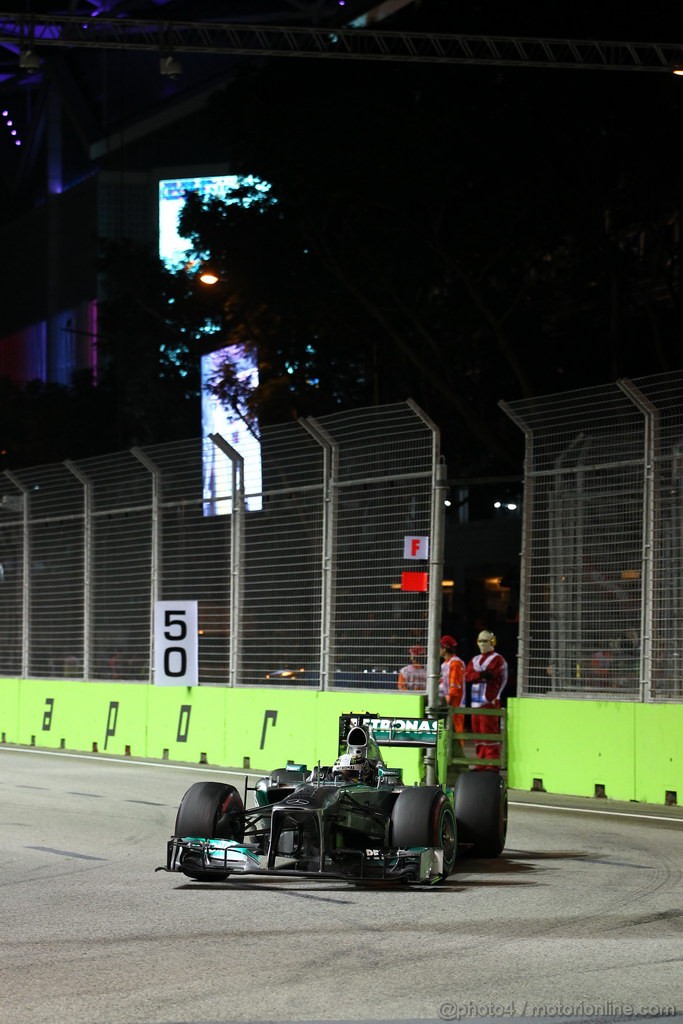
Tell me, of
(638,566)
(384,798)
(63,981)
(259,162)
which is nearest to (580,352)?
(259,162)

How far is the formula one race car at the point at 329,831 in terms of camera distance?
31.6 ft

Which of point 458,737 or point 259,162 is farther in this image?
point 259,162

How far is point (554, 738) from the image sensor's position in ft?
52.9

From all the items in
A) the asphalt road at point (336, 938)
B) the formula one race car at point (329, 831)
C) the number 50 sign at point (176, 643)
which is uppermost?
the number 50 sign at point (176, 643)

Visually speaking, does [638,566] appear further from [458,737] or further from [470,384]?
[470,384]

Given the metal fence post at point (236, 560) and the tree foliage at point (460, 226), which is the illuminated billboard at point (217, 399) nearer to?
the metal fence post at point (236, 560)

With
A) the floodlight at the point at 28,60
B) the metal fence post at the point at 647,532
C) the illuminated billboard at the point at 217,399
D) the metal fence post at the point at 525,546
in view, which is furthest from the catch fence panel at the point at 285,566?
the floodlight at the point at 28,60

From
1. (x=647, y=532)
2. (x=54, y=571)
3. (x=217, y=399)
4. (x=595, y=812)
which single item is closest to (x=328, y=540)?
(x=647, y=532)

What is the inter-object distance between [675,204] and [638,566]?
1254 centimetres

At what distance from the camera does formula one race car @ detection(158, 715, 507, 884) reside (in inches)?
379

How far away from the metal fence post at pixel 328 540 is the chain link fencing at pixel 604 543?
2.44 metres

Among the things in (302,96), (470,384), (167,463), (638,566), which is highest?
(302,96)

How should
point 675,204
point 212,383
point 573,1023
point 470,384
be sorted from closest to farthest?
1. point 573,1023
2. point 675,204
3. point 470,384
4. point 212,383

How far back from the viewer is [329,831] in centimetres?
973
